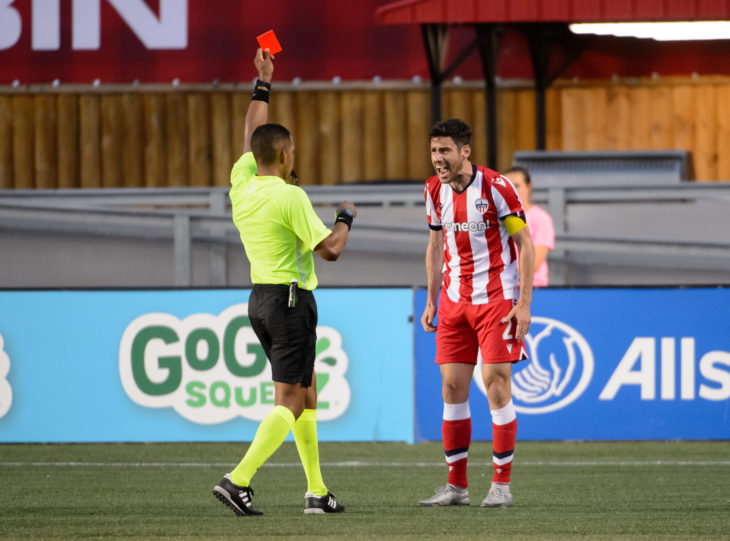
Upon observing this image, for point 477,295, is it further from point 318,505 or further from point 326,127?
point 326,127

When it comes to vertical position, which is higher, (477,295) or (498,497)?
(477,295)

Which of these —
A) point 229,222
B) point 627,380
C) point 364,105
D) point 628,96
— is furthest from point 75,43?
point 627,380

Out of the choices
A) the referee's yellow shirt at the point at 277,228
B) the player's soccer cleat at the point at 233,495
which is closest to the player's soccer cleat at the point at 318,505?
the player's soccer cleat at the point at 233,495

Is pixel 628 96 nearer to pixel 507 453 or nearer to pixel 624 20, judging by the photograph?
pixel 624 20

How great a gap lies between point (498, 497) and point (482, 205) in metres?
1.49

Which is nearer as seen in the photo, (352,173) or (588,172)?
(588,172)

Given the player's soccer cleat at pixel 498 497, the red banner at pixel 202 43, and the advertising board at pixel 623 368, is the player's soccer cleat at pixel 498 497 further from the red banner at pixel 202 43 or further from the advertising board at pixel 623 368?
the red banner at pixel 202 43

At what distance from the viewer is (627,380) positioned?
33.2 feet

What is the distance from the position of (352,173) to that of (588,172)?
439cm

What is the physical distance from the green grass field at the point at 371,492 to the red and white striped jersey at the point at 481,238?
112cm

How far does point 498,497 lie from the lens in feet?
22.0

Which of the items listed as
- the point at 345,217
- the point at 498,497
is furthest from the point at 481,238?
the point at 498,497

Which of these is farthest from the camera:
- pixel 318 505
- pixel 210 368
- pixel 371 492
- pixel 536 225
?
pixel 536 225

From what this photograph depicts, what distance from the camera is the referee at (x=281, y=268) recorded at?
621 centimetres
